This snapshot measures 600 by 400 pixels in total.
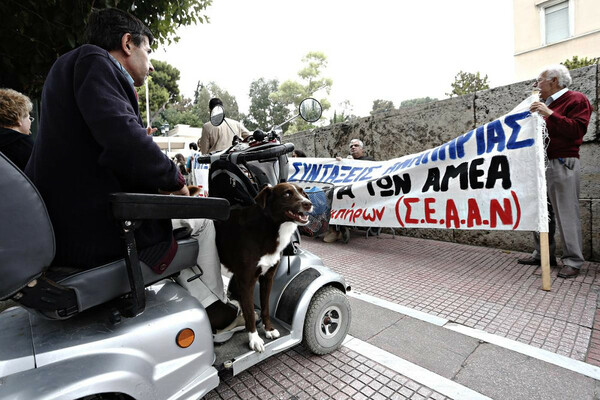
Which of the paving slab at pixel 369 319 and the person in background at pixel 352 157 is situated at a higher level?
the person in background at pixel 352 157

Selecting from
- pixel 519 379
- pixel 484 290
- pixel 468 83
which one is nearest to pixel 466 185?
pixel 484 290

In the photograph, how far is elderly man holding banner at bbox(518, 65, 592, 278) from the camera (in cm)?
373

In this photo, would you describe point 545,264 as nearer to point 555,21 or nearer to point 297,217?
point 297,217

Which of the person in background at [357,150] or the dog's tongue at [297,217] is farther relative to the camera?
the person in background at [357,150]

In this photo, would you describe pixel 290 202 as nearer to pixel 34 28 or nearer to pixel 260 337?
pixel 260 337

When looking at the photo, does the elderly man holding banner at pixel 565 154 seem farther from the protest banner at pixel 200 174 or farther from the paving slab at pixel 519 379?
the protest banner at pixel 200 174

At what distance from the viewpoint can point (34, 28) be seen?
426 cm

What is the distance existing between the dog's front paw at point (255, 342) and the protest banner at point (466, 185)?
127 inches

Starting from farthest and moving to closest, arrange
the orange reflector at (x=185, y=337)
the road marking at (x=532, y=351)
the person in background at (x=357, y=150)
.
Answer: the person in background at (x=357, y=150)
the road marking at (x=532, y=351)
the orange reflector at (x=185, y=337)

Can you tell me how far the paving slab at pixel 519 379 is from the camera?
199cm

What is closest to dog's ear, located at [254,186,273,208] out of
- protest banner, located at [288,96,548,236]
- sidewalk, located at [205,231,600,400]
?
sidewalk, located at [205,231,600,400]

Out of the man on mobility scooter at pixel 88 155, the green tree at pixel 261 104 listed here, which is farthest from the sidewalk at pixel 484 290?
the green tree at pixel 261 104

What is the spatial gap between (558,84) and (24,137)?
538 cm

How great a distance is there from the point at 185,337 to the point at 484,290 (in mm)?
3279
